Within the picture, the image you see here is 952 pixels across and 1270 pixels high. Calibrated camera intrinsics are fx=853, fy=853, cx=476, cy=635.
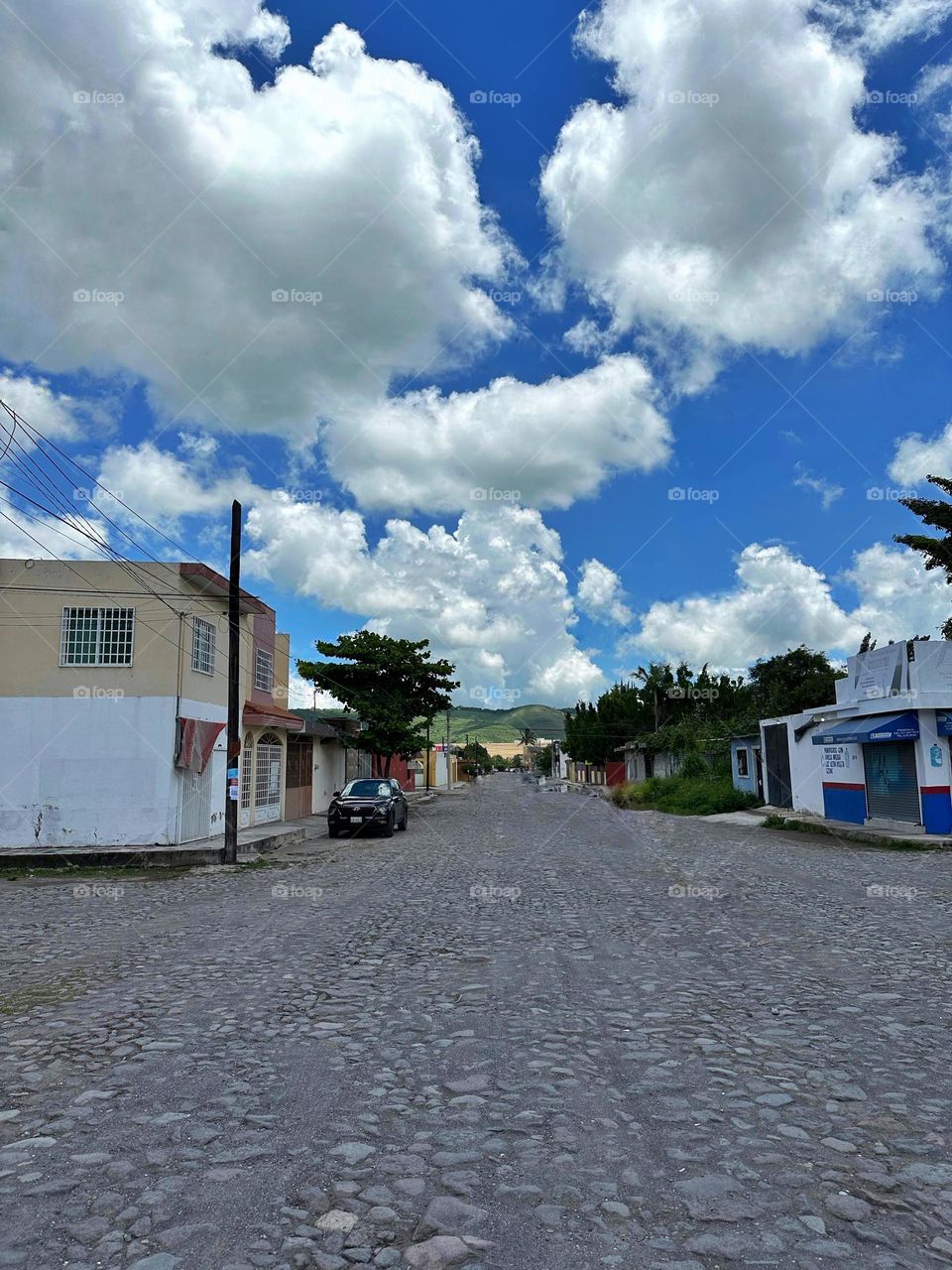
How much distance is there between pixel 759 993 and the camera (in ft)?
21.9

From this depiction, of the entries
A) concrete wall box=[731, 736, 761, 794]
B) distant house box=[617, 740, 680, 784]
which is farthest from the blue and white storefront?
distant house box=[617, 740, 680, 784]

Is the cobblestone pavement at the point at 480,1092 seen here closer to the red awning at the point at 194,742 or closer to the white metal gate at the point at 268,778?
the red awning at the point at 194,742

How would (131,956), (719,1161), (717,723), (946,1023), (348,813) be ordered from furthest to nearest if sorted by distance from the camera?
(717,723) → (348,813) → (131,956) → (946,1023) → (719,1161)

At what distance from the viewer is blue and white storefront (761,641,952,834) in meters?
21.1

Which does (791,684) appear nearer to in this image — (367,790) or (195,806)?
(367,790)

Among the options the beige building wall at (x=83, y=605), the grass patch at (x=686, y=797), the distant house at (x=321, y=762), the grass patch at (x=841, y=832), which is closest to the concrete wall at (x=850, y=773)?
the grass patch at (x=841, y=832)

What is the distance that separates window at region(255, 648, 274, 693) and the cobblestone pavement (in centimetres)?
1606

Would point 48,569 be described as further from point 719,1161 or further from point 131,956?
point 719,1161

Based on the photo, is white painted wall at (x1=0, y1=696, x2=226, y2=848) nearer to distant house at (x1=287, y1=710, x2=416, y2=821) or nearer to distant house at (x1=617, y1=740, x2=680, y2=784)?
distant house at (x1=287, y1=710, x2=416, y2=821)

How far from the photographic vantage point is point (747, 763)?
3691 cm

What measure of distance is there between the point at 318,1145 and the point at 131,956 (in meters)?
5.39

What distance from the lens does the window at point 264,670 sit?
85.8ft

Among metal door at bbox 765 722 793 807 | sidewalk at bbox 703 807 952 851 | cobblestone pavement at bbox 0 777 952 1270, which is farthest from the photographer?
metal door at bbox 765 722 793 807

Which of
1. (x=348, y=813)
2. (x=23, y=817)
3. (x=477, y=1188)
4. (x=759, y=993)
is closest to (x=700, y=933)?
(x=759, y=993)
